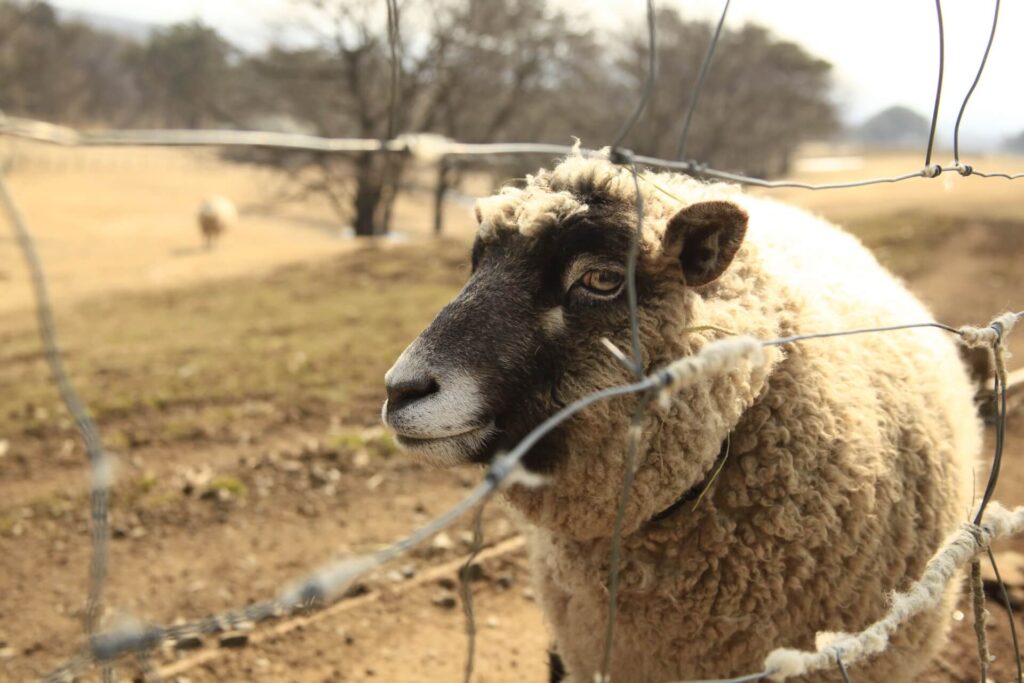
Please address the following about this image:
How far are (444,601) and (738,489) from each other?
2650 millimetres

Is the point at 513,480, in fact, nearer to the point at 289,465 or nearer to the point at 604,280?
the point at 604,280

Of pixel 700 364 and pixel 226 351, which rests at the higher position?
pixel 700 364

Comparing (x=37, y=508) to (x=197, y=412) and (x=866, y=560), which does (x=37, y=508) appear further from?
(x=866, y=560)

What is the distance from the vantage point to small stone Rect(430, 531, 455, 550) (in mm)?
5090

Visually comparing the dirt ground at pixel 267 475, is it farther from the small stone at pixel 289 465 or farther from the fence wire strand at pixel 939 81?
the fence wire strand at pixel 939 81

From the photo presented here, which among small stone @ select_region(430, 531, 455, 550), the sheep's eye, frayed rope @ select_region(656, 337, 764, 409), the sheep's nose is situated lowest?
small stone @ select_region(430, 531, 455, 550)

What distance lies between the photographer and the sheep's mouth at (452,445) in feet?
7.63

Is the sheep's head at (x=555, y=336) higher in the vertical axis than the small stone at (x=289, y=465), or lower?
higher

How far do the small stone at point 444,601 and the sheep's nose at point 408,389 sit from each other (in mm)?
2635

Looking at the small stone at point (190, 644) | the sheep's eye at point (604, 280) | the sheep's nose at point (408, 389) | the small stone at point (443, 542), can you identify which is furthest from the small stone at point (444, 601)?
the sheep's eye at point (604, 280)

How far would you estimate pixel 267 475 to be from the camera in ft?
20.4

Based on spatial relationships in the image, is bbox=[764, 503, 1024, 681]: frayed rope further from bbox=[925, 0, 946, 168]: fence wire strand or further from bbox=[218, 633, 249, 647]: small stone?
bbox=[218, 633, 249, 647]: small stone

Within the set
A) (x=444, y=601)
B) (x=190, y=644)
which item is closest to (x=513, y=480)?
(x=444, y=601)

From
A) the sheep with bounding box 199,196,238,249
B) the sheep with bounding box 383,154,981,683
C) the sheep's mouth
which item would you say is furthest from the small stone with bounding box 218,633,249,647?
the sheep with bounding box 199,196,238,249
